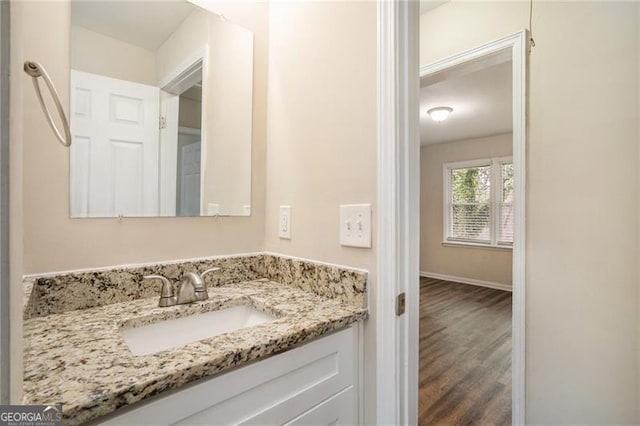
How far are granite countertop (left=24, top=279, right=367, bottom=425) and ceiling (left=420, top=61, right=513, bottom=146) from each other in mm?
1911

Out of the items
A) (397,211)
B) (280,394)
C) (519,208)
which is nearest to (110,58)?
(397,211)

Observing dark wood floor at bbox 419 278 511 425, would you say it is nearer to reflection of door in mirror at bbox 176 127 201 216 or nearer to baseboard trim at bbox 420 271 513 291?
baseboard trim at bbox 420 271 513 291

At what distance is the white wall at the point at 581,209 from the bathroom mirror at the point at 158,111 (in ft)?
4.68

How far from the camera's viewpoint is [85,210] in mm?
913

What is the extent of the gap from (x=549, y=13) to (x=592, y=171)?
80cm

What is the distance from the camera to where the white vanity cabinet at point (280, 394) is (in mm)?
570

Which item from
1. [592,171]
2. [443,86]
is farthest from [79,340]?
[443,86]

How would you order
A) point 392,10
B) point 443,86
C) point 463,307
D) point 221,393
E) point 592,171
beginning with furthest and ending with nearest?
point 463,307 → point 443,86 → point 592,171 → point 392,10 → point 221,393

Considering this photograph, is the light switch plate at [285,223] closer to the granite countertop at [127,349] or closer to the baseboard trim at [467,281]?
the granite countertop at [127,349]

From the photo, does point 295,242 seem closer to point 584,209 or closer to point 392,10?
point 392,10

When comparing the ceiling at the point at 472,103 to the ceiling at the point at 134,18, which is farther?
the ceiling at the point at 472,103

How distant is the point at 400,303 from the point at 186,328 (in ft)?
2.17

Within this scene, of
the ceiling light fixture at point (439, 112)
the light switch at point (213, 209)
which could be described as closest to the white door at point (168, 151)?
the light switch at point (213, 209)

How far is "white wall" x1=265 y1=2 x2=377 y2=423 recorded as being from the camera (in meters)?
0.91
